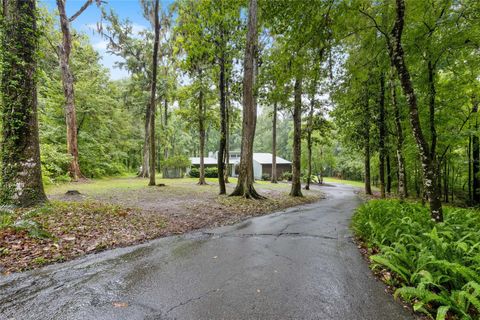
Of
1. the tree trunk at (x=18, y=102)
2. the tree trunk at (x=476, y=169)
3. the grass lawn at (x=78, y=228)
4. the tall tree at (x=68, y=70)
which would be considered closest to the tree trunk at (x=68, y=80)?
the tall tree at (x=68, y=70)

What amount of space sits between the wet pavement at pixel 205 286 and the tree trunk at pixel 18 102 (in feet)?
10.1

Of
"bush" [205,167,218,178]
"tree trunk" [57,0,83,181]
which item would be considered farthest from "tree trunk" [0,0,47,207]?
"bush" [205,167,218,178]

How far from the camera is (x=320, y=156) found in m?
29.3

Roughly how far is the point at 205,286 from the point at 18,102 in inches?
236

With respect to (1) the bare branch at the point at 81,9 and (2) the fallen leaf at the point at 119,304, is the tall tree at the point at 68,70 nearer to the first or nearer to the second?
(1) the bare branch at the point at 81,9

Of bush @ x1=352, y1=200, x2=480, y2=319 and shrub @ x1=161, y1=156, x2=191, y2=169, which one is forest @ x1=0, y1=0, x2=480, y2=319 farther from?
shrub @ x1=161, y1=156, x2=191, y2=169

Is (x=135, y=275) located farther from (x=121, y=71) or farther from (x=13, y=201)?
(x=121, y=71)

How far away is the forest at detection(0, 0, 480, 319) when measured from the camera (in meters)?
4.50

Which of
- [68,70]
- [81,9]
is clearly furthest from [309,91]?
[68,70]

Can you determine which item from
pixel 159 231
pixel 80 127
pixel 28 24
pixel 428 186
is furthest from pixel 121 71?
pixel 428 186

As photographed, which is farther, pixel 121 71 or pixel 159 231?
pixel 121 71

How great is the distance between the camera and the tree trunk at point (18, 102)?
16.1 feet

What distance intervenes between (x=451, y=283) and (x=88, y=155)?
74.1 feet

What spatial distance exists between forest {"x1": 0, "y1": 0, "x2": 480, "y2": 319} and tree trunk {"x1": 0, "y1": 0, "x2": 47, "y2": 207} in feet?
0.09
